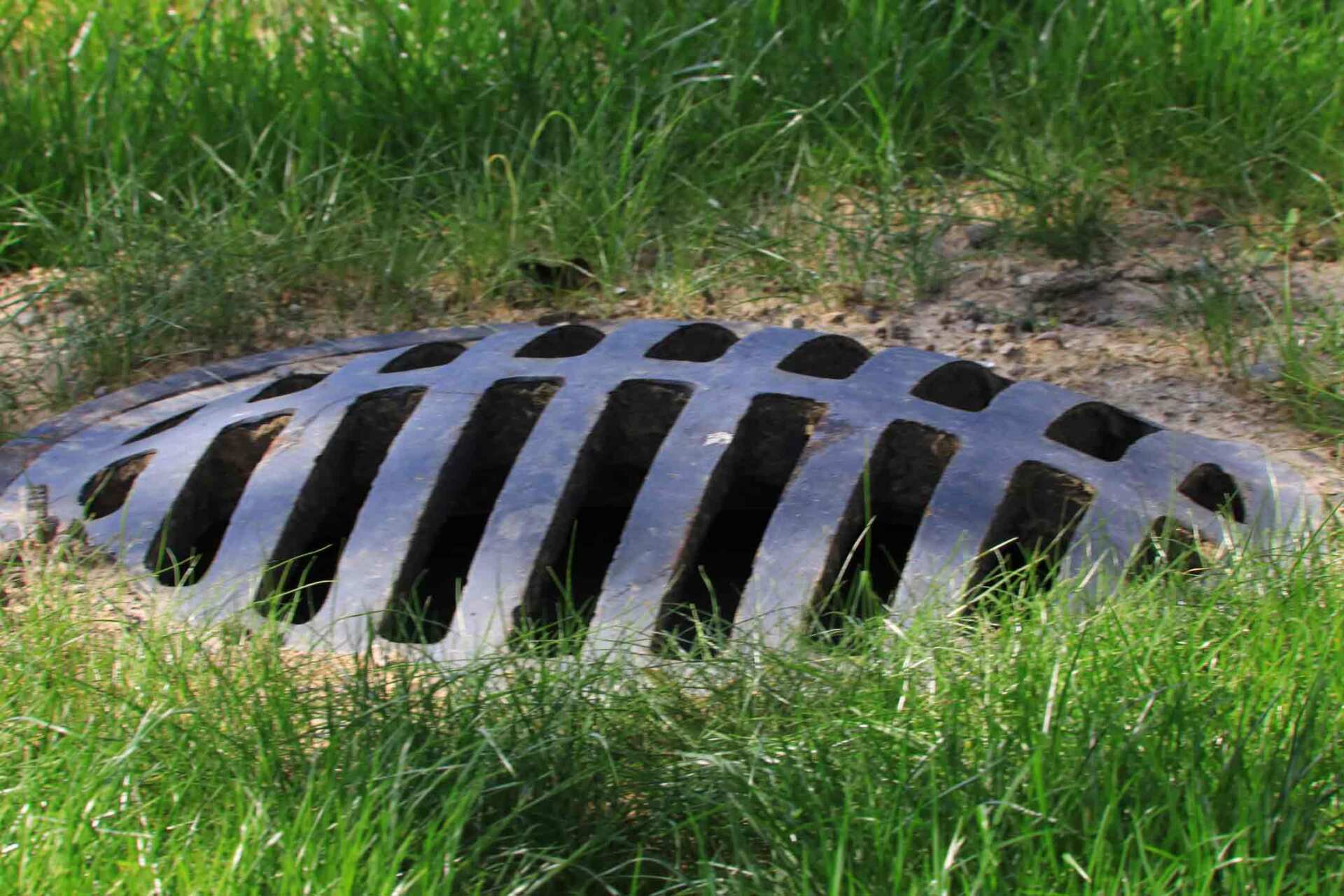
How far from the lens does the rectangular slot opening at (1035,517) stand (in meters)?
2.13

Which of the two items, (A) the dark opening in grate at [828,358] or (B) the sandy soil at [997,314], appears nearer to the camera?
(A) the dark opening in grate at [828,358]

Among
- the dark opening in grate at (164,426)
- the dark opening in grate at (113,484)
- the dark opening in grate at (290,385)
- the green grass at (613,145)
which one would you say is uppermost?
the green grass at (613,145)

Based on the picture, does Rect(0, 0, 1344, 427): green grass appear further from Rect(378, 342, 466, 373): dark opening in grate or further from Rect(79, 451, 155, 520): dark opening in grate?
Rect(79, 451, 155, 520): dark opening in grate

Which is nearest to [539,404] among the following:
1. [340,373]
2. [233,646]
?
[340,373]

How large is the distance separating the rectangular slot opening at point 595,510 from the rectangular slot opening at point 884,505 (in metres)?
0.32

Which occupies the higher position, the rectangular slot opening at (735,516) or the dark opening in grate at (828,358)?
the dark opening in grate at (828,358)

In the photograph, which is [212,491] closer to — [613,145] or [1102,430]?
[613,145]

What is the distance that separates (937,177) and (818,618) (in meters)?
1.56

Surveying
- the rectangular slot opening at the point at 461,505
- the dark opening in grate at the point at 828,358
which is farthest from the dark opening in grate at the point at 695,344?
the rectangular slot opening at the point at 461,505

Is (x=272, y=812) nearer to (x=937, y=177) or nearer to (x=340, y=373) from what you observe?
(x=340, y=373)

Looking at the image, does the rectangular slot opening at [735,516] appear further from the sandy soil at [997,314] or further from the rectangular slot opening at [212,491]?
the rectangular slot opening at [212,491]

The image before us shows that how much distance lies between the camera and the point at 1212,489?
2.33m

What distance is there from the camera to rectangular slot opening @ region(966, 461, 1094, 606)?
2129mm

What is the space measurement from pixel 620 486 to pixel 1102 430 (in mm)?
775
